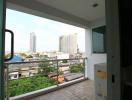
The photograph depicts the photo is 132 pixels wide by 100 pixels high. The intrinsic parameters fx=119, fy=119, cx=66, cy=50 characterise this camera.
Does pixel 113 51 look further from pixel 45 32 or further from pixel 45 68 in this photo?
pixel 45 32

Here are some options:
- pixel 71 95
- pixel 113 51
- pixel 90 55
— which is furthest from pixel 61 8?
pixel 113 51

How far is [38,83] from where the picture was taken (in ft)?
10.8

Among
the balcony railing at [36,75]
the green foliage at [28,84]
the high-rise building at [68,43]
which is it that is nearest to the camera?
the balcony railing at [36,75]

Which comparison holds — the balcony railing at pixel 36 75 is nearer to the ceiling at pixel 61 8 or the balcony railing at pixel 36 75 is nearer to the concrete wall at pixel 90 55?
the concrete wall at pixel 90 55

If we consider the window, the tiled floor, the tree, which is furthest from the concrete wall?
the tree

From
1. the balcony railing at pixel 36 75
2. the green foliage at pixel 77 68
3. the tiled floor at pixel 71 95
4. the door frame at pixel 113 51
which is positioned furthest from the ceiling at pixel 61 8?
the door frame at pixel 113 51

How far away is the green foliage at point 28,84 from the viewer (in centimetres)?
278

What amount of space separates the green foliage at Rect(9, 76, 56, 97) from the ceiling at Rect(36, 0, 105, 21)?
198 cm

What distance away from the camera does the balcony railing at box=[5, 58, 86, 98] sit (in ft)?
8.75

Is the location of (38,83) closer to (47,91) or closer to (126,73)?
(47,91)

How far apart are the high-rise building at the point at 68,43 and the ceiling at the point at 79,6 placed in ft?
6.20

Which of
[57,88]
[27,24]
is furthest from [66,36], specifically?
[57,88]

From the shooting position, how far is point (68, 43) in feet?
18.9

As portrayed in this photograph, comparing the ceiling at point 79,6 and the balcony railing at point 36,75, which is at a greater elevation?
the ceiling at point 79,6
